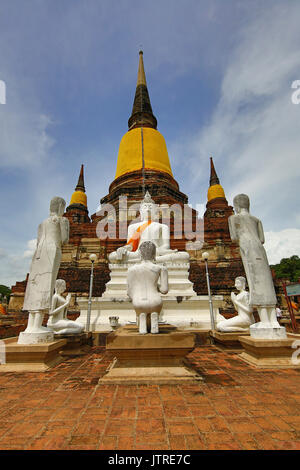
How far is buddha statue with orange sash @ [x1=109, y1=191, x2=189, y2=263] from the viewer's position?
25.6 ft

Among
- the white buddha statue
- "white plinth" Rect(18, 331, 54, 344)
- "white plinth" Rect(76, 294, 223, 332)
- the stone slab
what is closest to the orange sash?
"white plinth" Rect(76, 294, 223, 332)

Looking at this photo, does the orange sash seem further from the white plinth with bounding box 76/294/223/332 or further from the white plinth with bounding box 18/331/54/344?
the white plinth with bounding box 18/331/54/344

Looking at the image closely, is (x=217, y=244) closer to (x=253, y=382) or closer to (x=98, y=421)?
(x=253, y=382)

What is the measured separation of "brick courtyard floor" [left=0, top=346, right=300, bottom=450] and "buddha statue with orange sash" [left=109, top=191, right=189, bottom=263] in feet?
15.1

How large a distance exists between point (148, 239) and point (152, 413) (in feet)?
21.8

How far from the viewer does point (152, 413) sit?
2072mm

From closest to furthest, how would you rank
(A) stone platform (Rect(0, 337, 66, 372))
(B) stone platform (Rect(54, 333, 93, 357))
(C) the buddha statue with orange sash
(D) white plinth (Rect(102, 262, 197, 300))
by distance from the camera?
(A) stone platform (Rect(0, 337, 66, 372)) → (B) stone platform (Rect(54, 333, 93, 357)) → (D) white plinth (Rect(102, 262, 197, 300)) → (C) the buddha statue with orange sash

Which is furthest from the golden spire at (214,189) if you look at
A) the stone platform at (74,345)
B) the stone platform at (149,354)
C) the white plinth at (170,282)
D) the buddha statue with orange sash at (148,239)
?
the stone platform at (149,354)

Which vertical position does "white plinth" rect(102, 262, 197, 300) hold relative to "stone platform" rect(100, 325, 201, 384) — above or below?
above

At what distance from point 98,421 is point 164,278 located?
2.02m

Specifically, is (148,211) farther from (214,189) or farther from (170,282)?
(214,189)
